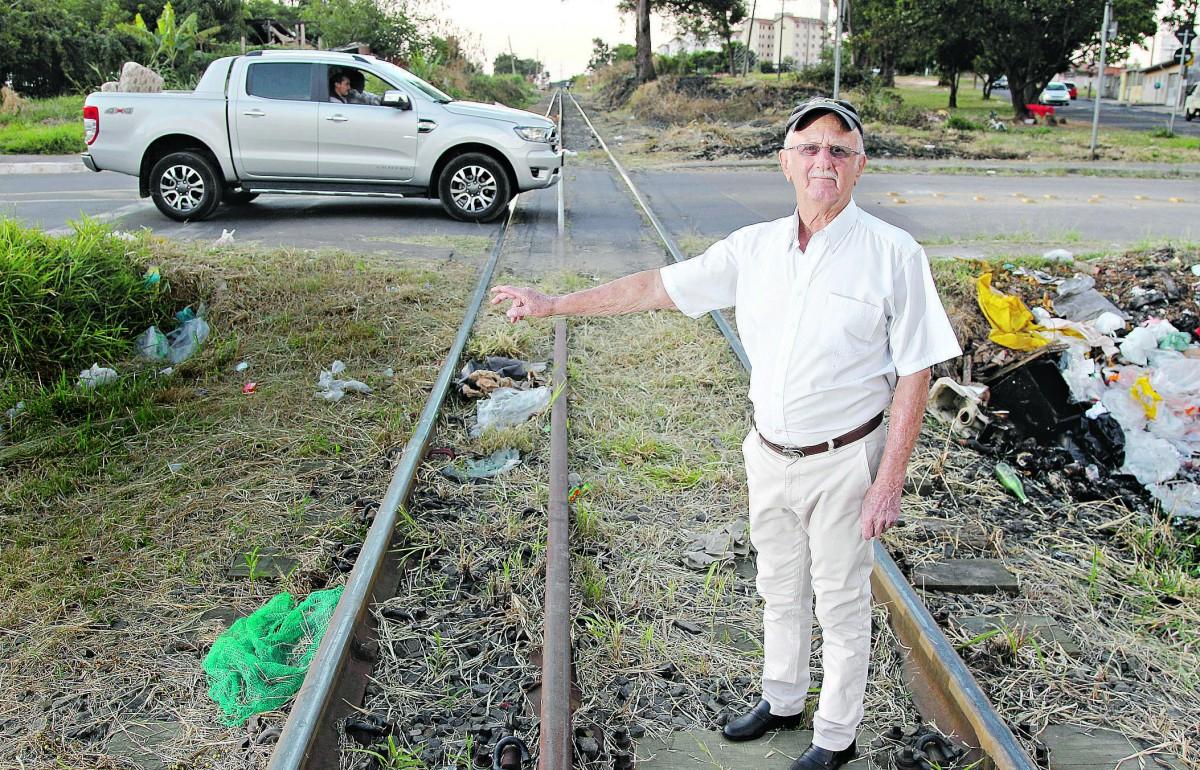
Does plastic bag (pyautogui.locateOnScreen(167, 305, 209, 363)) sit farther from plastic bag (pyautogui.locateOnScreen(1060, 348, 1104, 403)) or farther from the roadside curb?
the roadside curb

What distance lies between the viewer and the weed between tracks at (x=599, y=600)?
11.1 ft

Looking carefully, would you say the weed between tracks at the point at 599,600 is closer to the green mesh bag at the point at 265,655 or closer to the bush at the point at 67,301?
the green mesh bag at the point at 265,655

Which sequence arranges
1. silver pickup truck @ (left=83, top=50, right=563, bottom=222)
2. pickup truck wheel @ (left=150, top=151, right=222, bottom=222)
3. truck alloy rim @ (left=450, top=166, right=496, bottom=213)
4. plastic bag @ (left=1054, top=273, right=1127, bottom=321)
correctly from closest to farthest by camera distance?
1. plastic bag @ (left=1054, top=273, right=1127, bottom=321)
2. silver pickup truck @ (left=83, top=50, right=563, bottom=222)
3. pickup truck wheel @ (left=150, top=151, right=222, bottom=222)
4. truck alloy rim @ (left=450, top=166, right=496, bottom=213)

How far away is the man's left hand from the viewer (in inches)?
108

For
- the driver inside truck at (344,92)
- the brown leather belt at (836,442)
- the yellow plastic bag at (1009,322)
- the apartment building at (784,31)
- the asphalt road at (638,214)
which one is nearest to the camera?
the brown leather belt at (836,442)

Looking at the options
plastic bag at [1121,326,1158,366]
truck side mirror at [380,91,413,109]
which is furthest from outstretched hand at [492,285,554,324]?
truck side mirror at [380,91,413,109]

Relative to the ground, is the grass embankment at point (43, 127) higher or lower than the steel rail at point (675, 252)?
higher

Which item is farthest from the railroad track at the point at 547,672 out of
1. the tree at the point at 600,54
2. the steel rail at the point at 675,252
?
the tree at the point at 600,54

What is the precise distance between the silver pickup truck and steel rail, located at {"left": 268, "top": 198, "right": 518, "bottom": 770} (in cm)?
702

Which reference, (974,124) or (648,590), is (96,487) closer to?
(648,590)

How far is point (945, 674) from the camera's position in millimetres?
3367

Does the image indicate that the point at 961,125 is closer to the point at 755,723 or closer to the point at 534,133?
A: the point at 534,133

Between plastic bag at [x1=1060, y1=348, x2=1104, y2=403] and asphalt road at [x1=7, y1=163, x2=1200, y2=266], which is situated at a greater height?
asphalt road at [x1=7, y1=163, x2=1200, y2=266]

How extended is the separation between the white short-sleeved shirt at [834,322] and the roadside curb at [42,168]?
1782 centimetres
